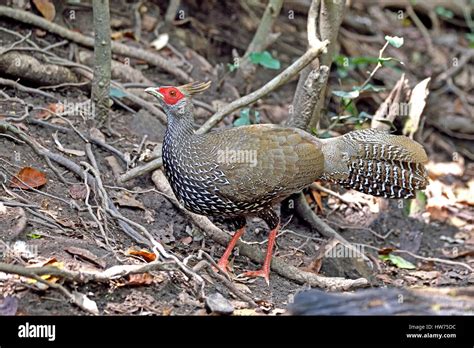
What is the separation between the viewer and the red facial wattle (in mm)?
5492

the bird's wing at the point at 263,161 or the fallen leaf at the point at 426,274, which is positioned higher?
the bird's wing at the point at 263,161

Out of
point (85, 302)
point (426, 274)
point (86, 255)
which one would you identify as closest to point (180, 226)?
point (86, 255)

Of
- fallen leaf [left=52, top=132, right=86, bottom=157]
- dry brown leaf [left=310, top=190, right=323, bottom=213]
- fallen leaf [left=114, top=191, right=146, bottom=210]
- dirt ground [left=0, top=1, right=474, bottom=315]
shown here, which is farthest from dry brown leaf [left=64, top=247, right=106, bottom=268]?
dry brown leaf [left=310, top=190, right=323, bottom=213]

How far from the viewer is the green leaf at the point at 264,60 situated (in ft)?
24.3

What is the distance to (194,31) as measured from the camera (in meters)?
8.66

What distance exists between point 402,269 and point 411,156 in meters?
1.23

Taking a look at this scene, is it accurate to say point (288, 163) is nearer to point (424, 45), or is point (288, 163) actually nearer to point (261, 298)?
point (261, 298)

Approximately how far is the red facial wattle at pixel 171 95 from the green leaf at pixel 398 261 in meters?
2.51

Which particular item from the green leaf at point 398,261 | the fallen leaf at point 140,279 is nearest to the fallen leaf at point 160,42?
the green leaf at point 398,261

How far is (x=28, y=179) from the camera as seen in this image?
216 inches

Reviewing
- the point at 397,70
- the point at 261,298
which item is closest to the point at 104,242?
the point at 261,298

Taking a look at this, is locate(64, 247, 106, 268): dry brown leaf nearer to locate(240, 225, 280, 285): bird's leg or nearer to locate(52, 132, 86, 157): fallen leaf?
locate(240, 225, 280, 285): bird's leg
